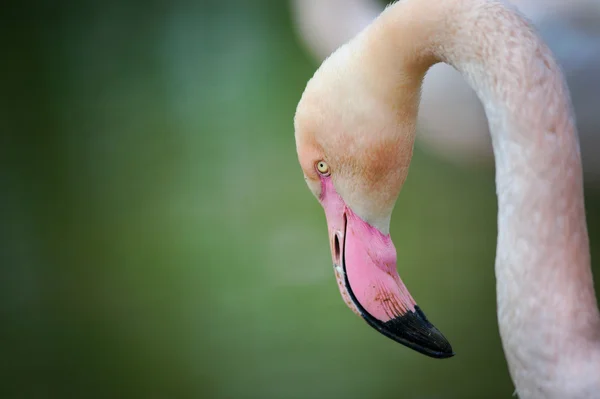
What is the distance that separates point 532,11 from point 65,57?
1.21 m

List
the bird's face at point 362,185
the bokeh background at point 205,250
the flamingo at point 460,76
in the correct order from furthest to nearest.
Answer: the bokeh background at point 205,250 < the flamingo at point 460,76 < the bird's face at point 362,185

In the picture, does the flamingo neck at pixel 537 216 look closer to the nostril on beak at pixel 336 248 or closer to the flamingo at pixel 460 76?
the nostril on beak at pixel 336 248

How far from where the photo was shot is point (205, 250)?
5.68 ft

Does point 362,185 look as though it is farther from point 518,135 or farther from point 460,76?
point 460,76

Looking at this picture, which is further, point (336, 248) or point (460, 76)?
point (460, 76)

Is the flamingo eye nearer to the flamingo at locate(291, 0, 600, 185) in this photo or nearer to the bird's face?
the bird's face

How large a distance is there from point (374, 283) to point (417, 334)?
10 cm

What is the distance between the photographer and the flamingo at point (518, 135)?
0.73 metres

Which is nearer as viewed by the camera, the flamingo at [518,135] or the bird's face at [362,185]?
the flamingo at [518,135]

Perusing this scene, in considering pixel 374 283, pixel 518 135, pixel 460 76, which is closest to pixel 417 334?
pixel 374 283

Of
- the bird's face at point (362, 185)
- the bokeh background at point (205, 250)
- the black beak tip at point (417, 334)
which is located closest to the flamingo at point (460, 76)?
the bokeh background at point (205, 250)

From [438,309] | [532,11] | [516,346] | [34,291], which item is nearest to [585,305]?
[516,346]

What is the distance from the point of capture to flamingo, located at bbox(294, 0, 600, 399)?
28.6 inches

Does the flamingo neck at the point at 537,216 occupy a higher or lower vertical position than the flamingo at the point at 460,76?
lower
